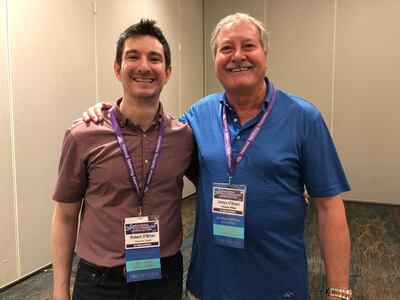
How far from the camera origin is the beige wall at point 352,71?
5.45 m

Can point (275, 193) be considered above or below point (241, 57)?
below

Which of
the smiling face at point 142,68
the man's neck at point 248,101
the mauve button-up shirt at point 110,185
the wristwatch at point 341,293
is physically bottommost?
the wristwatch at point 341,293

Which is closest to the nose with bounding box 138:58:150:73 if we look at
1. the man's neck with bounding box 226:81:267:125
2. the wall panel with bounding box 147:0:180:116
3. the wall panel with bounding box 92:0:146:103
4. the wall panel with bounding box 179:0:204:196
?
the man's neck with bounding box 226:81:267:125

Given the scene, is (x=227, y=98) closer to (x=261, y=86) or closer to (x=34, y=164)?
(x=261, y=86)

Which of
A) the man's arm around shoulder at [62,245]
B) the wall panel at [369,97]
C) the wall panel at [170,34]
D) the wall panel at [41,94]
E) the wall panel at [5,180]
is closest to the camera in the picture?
the man's arm around shoulder at [62,245]

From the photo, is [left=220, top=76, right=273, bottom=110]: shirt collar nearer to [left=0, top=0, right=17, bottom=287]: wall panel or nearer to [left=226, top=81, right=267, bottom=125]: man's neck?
[left=226, top=81, right=267, bottom=125]: man's neck

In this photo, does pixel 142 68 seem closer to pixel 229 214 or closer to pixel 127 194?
pixel 127 194

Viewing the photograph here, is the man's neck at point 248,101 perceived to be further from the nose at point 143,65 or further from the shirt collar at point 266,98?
the nose at point 143,65

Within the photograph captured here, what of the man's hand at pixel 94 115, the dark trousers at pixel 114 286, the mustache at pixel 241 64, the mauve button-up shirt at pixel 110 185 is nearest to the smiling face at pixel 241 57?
the mustache at pixel 241 64

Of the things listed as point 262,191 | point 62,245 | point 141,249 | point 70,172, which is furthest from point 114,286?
point 262,191

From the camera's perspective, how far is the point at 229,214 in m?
1.41

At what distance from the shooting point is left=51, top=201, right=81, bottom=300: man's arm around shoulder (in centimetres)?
146

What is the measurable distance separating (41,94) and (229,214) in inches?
89.3

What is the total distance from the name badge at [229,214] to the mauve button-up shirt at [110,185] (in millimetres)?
164
